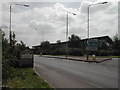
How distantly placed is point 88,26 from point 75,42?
5605 cm

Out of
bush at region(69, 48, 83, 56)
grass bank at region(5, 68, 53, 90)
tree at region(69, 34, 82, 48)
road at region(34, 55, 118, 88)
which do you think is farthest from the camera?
tree at region(69, 34, 82, 48)

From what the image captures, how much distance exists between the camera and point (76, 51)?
213ft

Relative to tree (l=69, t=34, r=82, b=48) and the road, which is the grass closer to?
the road

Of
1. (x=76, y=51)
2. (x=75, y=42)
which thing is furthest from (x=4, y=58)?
(x=75, y=42)

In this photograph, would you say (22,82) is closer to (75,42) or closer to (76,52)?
(76,52)

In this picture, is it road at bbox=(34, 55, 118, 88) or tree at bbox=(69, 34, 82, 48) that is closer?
road at bbox=(34, 55, 118, 88)

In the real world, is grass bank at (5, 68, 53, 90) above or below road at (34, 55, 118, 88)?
above

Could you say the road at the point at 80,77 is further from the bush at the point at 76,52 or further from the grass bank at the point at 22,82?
the bush at the point at 76,52

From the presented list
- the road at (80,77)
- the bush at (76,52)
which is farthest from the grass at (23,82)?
the bush at (76,52)

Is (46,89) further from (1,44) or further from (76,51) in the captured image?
(76,51)

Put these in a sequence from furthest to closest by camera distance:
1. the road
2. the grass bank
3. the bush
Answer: the bush
the road
the grass bank

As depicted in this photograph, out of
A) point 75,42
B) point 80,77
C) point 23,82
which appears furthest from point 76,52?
point 23,82

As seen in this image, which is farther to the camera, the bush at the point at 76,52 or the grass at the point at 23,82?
the bush at the point at 76,52

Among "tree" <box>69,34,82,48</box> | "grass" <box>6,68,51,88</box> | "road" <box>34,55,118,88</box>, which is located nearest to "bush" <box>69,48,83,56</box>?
"tree" <box>69,34,82,48</box>
